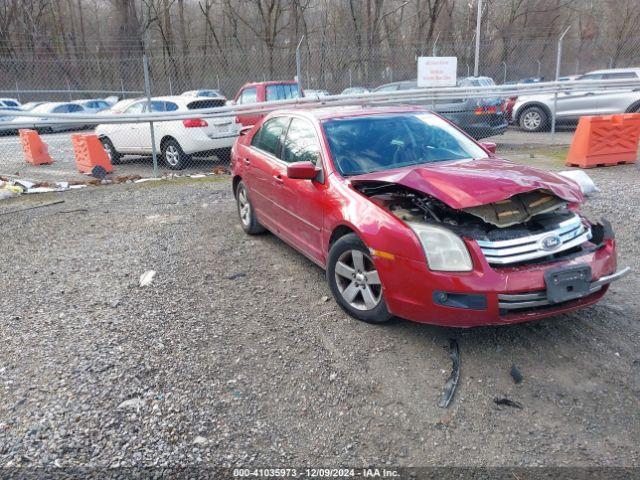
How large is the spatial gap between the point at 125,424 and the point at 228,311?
56.2 inches

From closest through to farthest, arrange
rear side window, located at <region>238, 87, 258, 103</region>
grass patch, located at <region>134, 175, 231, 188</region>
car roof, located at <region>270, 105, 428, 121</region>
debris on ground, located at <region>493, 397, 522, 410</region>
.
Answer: debris on ground, located at <region>493, 397, 522, 410</region> → car roof, located at <region>270, 105, 428, 121</region> → grass patch, located at <region>134, 175, 231, 188</region> → rear side window, located at <region>238, 87, 258, 103</region>

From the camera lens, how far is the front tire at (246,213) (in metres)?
5.94

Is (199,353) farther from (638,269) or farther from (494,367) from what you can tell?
(638,269)

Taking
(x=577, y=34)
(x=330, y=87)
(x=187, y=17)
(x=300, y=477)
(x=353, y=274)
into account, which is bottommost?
(x=300, y=477)

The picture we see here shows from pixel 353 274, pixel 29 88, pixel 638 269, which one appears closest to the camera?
pixel 353 274

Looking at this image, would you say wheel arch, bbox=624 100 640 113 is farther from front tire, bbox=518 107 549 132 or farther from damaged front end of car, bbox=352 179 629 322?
damaged front end of car, bbox=352 179 629 322

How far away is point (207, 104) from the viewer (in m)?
10.9

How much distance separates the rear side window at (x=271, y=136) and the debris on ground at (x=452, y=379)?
2706 millimetres

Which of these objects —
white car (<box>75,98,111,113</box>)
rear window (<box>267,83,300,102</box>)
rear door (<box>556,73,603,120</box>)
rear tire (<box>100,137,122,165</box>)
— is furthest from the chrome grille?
white car (<box>75,98,111,113</box>)

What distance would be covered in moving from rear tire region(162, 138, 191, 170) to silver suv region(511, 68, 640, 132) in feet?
33.0

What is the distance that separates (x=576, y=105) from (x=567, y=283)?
12795 mm

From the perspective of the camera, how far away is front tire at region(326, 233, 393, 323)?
3609 millimetres

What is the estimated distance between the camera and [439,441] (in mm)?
2604

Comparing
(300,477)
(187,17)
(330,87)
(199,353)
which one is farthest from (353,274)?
(187,17)
